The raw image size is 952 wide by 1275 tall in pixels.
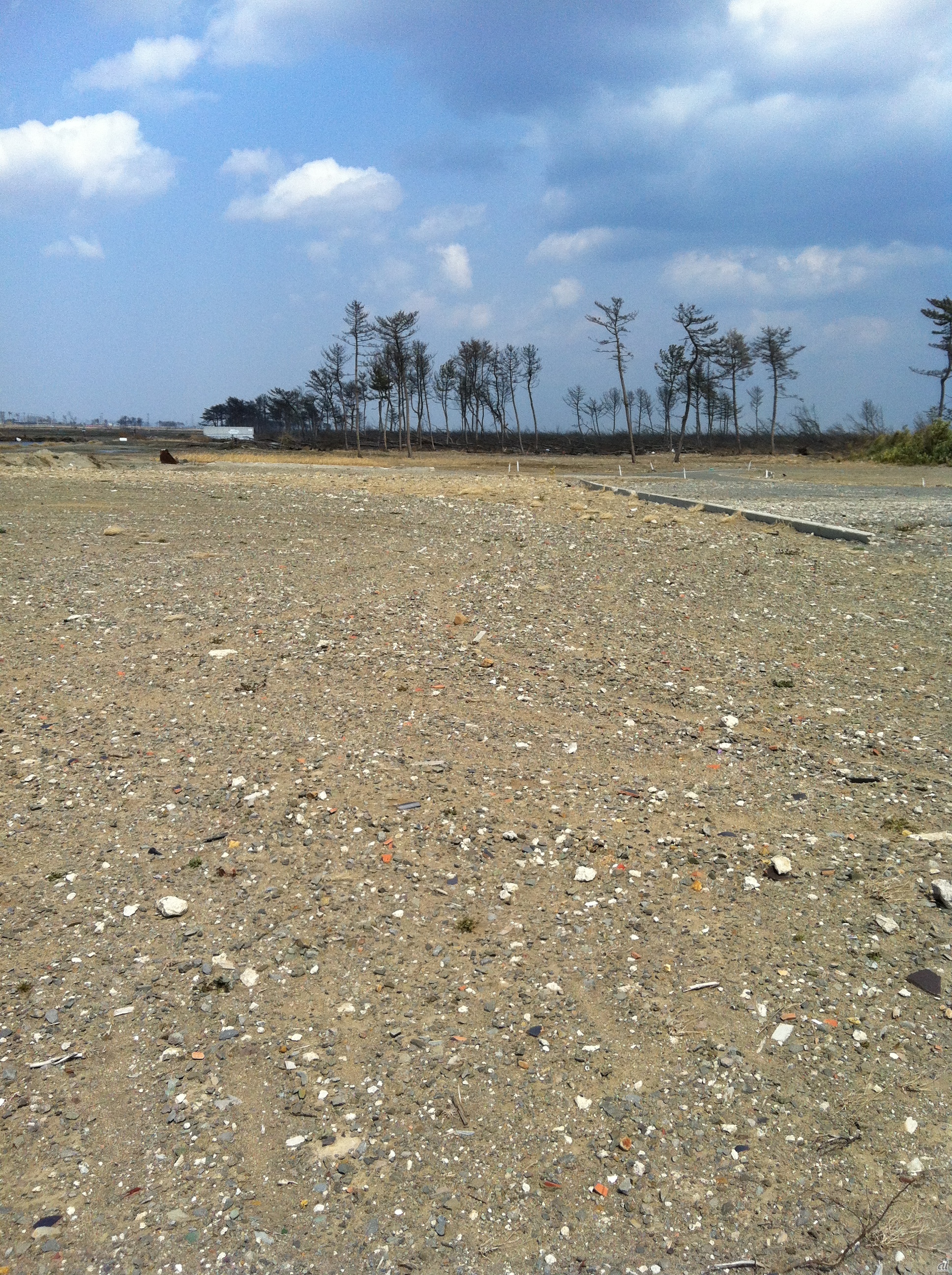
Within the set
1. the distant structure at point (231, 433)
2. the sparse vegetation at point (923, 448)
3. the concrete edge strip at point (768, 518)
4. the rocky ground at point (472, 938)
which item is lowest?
the rocky ground at point (472, 938)

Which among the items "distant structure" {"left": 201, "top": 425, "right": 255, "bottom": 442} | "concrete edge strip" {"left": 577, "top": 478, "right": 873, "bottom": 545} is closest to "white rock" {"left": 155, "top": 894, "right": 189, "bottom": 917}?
"concrete edge strip" {"left": 577, "top": 478, "right": 873, "bottom": 545}

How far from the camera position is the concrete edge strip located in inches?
427

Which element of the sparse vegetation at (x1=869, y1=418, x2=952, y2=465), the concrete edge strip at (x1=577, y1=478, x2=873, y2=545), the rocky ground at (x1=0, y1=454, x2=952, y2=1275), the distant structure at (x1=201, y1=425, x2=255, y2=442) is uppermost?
the distant structure at (x1=201, y1=425, x2=255, y2=442)

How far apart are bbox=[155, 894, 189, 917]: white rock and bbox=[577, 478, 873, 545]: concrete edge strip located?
30.2 feet

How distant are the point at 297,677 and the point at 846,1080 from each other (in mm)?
4078

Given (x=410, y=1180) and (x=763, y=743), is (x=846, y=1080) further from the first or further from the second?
(x=763, y=743)

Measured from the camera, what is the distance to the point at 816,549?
32.6 feet

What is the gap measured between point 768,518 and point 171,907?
403 inches

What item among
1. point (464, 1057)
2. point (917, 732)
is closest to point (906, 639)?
point (917, 732)

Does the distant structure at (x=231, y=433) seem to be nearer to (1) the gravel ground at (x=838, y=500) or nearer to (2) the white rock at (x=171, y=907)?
(1) the gravel ground at (x=838, y=500)

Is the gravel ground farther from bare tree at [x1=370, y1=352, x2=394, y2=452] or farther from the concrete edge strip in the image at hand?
bare tree at [x1=370, y1=352, x2=394, y2=452]

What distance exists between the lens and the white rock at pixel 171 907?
3.82 meters

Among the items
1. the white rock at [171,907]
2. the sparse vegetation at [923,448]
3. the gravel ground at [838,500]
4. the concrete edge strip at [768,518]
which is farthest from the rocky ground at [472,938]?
the sparse vegetation at [923,448]

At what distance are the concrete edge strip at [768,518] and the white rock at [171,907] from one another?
30.2ft
